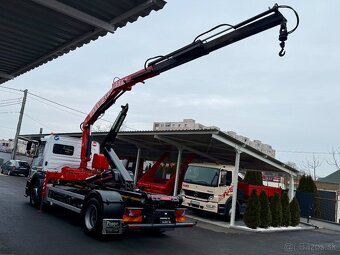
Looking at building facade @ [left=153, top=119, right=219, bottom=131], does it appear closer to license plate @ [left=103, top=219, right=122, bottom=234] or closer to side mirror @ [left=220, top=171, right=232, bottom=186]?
side mirror @ [left=220, top=171, right=232, bottom=186]

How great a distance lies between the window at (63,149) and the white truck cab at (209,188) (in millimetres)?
5947

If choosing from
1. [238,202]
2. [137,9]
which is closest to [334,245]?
[238,202]

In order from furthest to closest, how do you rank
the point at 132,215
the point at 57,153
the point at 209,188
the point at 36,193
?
the point at 209,188 < the point at 57,153 < the point at 36,193 < the point at 132,215

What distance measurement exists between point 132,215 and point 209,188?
7481mm

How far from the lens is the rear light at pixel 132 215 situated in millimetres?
8539

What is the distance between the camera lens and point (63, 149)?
13367 millimetres

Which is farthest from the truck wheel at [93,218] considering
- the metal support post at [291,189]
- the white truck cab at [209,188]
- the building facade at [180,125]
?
the building facade at [180,125]

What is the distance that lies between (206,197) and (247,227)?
222 centimetres

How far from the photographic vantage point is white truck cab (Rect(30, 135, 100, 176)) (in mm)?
13031

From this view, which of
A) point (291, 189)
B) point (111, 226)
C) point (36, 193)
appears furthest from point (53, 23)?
point (291, 189)

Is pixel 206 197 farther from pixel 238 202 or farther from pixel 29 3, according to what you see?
pixel 29 3

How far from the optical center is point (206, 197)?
611 inches

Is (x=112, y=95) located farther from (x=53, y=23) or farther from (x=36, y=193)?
(x=53, y=23)

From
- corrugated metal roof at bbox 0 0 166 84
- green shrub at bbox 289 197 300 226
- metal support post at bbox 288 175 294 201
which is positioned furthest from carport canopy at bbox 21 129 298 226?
corrugated metal roof at bbox 0 0 166 84
